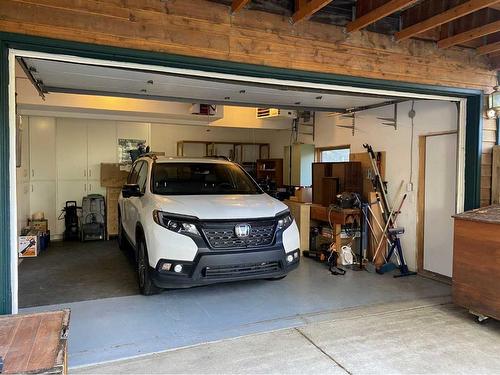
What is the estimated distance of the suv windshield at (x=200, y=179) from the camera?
174 inches

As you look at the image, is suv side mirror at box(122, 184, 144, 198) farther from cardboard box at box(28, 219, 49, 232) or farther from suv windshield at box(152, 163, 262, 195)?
cardboard box at box(28, 219, 49, 232)

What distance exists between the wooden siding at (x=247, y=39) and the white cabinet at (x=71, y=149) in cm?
521

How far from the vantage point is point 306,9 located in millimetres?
2980

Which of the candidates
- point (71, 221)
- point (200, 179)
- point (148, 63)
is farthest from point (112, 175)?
point (148, 63)

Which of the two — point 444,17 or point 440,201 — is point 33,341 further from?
point 440,201

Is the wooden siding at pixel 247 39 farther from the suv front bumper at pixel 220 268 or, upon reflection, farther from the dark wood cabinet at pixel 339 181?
the dark wood cabinet at pixel 339 181

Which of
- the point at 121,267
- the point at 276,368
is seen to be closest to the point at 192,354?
the point at 276,368

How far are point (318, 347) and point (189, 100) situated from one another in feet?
12.3

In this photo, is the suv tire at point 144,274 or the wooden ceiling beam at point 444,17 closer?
the wooden ceiling beam at point 444,17

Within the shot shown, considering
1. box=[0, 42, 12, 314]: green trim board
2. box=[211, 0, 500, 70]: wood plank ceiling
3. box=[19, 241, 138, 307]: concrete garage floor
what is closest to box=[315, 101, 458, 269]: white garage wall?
box=[211, 0, 500, 70]: wood plank ceiling

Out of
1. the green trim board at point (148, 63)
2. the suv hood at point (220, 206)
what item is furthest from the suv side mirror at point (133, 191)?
the green trim board at point (148, 63)

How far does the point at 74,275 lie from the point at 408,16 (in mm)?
5072

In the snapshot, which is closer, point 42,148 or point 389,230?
point 389,230

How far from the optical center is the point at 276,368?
104 inches
